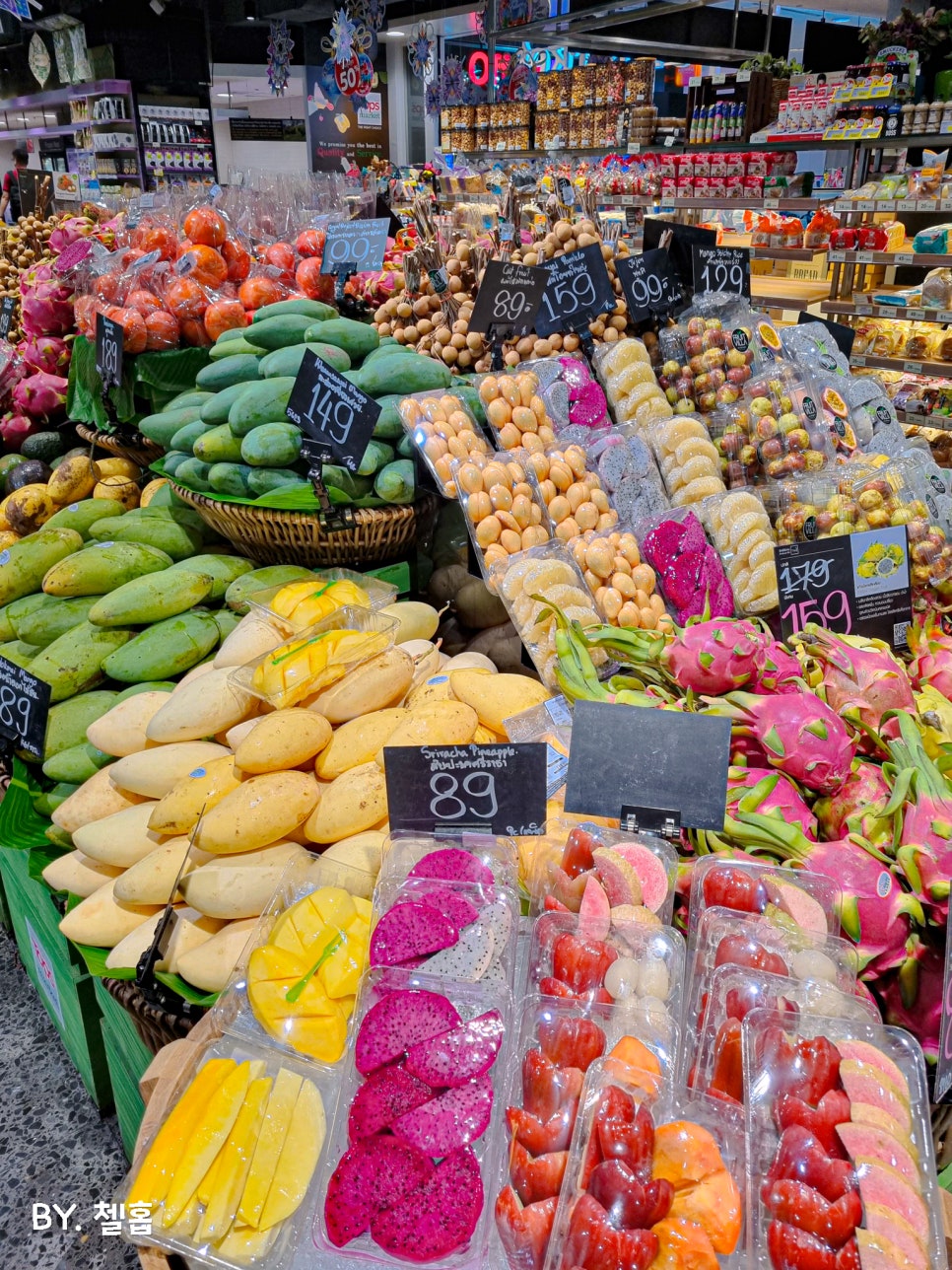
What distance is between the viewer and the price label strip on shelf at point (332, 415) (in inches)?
70.4

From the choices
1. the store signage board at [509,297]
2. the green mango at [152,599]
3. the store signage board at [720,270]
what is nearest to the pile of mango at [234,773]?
the green mango at [152,599]

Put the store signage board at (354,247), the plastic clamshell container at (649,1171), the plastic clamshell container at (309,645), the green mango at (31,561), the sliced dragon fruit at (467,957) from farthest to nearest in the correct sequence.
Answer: the store signage board at (354,247), the green mango at (31,561), the plastic clamshell container at (309,645), the sliced dragon fruit at (467,957), the plastic clamshell container at (649,1171)

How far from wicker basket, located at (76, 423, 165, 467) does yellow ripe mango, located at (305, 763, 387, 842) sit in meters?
1.54

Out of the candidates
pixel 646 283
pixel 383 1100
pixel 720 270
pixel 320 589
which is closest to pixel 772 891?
pixel 383 1100

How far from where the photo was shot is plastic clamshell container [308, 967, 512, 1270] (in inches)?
30.8

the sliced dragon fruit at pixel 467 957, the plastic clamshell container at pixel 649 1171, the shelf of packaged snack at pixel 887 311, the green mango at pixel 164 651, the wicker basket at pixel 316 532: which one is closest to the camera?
the plastic clamshell container at pixel 649 1171

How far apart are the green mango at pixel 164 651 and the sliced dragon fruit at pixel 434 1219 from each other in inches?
45.3

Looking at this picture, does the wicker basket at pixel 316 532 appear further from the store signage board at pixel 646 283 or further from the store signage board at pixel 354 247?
the store signage board at pixel 354 247

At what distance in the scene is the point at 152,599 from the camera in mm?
1777

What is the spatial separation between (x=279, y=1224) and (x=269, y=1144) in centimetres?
7

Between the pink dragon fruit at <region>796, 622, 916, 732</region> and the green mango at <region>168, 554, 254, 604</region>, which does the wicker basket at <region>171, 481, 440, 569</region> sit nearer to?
the green mango at <region>168, 554, 254, 604</region>

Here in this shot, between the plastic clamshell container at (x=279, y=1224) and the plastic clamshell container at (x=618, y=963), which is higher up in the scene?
the plastic clamshell container at (x=618, y=963)

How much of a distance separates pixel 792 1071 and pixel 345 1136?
441mm

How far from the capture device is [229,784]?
52.2 inches
